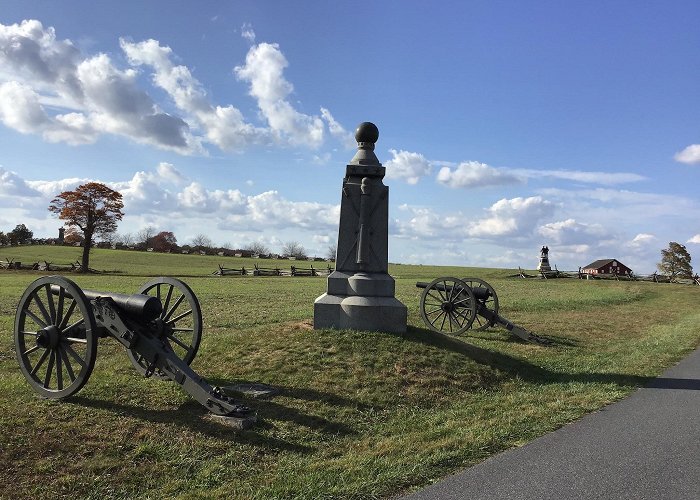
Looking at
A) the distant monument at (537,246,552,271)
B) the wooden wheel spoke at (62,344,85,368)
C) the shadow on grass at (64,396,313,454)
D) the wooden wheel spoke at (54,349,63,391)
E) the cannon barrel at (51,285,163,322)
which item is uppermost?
the distant monument at (537,246,552,271)

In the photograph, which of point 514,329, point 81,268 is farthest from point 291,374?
point 81,268

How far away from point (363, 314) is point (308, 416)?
3.55 metres

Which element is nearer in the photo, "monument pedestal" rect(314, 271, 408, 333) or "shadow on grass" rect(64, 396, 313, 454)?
"shadow on grass" rect(64, 396, 313, 454)

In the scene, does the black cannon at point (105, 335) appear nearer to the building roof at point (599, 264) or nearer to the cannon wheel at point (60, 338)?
the cannon wheel at point (60, 338)

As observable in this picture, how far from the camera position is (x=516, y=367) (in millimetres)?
10031

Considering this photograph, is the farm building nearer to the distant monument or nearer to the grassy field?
the distant monument

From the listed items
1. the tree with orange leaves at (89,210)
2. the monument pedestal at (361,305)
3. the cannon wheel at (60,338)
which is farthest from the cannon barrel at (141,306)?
the tree with orange leaves at (89,210)

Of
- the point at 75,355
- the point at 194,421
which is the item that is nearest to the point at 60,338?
the point at 75,355

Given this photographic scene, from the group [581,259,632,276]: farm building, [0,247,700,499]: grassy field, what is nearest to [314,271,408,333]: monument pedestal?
[0,247,700,499]: grassy field

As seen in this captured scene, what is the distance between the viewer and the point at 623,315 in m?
22.8

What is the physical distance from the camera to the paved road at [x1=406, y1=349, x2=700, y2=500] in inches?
171

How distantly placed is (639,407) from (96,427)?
23.3ft

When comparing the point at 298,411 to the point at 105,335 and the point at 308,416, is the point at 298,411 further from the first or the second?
the point at 105,335

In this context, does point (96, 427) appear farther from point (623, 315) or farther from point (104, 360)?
point (623, 315)
